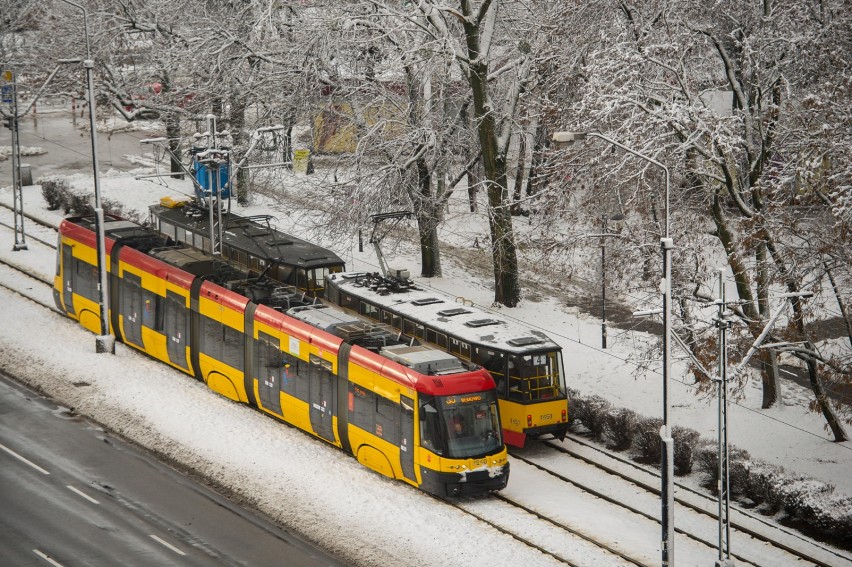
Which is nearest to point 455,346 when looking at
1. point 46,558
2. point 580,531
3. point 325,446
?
point 325,446

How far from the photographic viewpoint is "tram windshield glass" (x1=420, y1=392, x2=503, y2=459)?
Result: 25.5 metres

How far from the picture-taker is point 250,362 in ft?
100

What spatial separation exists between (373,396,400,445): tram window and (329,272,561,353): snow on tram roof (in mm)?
3418

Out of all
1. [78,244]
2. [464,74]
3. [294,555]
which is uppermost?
[464,74]

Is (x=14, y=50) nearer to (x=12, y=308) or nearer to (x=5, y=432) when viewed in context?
(x=12, y=308)

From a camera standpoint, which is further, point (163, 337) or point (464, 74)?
point (464, 74)

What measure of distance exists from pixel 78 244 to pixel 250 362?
28.7 ft

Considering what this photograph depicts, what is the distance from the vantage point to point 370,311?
3200cm

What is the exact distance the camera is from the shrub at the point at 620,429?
29953 mm

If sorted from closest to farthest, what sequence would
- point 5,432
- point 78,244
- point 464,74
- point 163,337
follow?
point 5,432
point 163,337
point 78,244
point 464,74

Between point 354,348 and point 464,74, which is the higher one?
point 464,74

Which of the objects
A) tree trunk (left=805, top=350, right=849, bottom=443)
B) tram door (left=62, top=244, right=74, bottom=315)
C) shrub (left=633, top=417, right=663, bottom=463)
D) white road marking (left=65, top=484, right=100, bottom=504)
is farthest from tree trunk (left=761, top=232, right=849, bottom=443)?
tram door (left=62, top=244, right=74, bottom=315)

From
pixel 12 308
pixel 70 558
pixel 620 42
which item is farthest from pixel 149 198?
pixel 70 558

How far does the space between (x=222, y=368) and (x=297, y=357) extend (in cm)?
337
